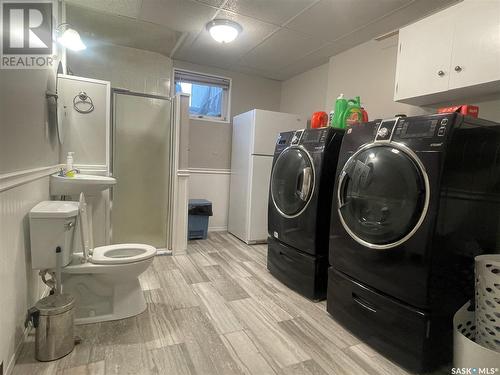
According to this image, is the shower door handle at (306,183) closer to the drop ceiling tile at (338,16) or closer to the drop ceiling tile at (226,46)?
the drop ceiling tile at (338,16)

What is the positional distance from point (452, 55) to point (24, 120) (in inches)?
96.1

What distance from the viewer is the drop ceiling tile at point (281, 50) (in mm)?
2754

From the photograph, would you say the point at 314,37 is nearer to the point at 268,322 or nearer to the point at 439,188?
the point at 439,188

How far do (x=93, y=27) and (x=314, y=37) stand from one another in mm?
2194

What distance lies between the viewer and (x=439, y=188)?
125 cm

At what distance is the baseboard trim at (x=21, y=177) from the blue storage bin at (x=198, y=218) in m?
1.71

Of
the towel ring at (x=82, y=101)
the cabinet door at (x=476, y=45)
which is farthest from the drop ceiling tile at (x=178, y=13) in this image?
the cabinet door at (x=476, y=45)

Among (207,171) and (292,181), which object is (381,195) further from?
(207,171)

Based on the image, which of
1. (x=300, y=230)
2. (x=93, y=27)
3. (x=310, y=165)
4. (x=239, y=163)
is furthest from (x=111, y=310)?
(x=93, y=27)

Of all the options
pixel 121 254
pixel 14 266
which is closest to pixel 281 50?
pixel 121 254

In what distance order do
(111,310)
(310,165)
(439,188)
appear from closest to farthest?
1. (439,188)
2. (111,310)
3. (310,165)

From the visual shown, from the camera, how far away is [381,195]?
148cm

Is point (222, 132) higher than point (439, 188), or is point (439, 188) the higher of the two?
point (222, 132)

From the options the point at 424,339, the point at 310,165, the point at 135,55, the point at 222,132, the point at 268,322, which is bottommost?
the point at 268,322
